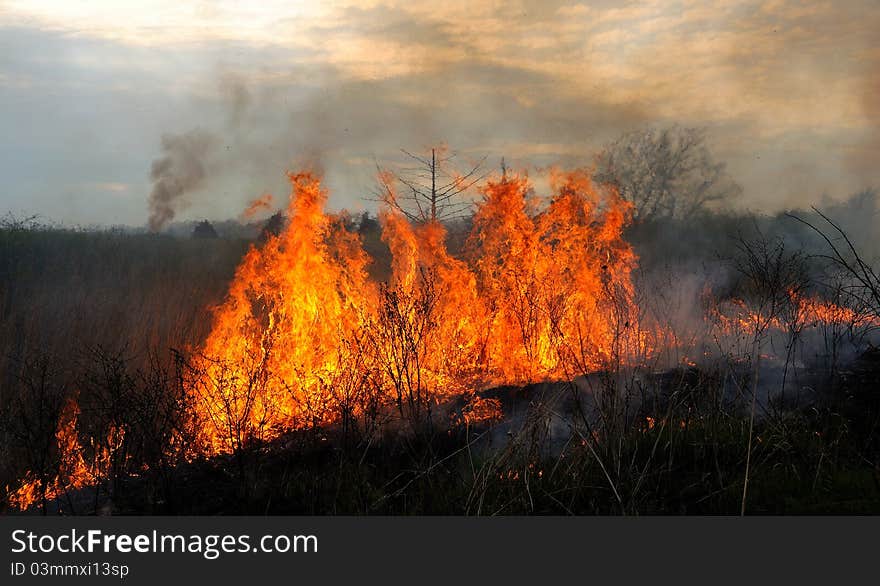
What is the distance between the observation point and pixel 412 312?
34.0 feet

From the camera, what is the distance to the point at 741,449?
19.6 feet

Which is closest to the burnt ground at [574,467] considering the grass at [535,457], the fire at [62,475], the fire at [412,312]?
the grass at [535,457]

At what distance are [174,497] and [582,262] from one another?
6747 mm

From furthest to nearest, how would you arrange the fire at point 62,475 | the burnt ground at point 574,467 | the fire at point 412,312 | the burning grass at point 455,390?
the fire at point 412,312
the fire at point 62,475
the burning grass at point 455,390
the burnt ground at point 574,467

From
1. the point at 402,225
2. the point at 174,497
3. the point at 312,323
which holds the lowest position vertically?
the point at 174,497

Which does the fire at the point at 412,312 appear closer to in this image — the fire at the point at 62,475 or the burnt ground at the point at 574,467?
the burnt ground at the point at 574,467

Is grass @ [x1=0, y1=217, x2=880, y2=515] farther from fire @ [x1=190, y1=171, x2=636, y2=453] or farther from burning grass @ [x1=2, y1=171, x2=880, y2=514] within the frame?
fire @ [x1=190, y1=171, x2=636, y2=453]

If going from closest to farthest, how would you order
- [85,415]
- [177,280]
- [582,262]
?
[85,415] → [582,262] → [177,280]

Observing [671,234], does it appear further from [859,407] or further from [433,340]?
[859,407]

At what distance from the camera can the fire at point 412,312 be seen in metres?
8.74

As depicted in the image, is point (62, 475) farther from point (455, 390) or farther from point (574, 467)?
point (574, 467)

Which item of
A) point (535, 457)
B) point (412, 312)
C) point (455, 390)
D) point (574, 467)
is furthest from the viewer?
point (412, 312)

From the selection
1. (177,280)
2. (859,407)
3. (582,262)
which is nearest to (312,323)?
(582,262)

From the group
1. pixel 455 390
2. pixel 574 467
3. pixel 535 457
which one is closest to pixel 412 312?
pixel 455 390
